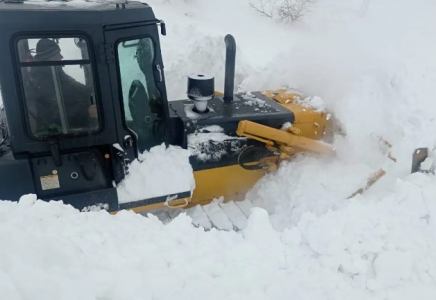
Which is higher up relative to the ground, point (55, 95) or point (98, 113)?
point (55, 95)

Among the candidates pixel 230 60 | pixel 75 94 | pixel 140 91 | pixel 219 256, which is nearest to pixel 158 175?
pixel 140 91

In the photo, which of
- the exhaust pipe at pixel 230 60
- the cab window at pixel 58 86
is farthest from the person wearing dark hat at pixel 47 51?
the exhaust pipe at pixel 230 60

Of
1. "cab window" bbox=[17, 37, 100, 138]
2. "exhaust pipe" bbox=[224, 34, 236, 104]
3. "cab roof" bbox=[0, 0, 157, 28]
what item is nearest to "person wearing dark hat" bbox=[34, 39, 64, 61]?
"cab window" bbox=[17, 37, 100, 138]

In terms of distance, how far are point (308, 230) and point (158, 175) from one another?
1490 mm

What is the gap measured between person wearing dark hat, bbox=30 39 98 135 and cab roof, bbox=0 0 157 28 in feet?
0.54

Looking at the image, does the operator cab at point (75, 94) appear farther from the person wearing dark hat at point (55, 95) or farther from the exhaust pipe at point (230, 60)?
the exhaust pipe at point (230, 60)

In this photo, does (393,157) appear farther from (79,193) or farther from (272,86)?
(79,193)

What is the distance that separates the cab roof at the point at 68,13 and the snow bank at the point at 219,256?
1.25 metres

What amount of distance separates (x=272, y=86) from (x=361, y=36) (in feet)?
4.75

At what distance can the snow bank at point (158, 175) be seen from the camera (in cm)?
364

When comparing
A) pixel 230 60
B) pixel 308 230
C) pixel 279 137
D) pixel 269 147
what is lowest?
pixel 269 147

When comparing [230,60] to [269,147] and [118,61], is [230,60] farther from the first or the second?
[118,61]

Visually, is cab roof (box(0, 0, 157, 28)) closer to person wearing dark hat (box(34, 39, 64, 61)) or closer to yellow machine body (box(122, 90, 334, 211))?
person wearing dark hat (box(34, 39, 64, 61))

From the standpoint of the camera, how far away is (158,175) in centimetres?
372
